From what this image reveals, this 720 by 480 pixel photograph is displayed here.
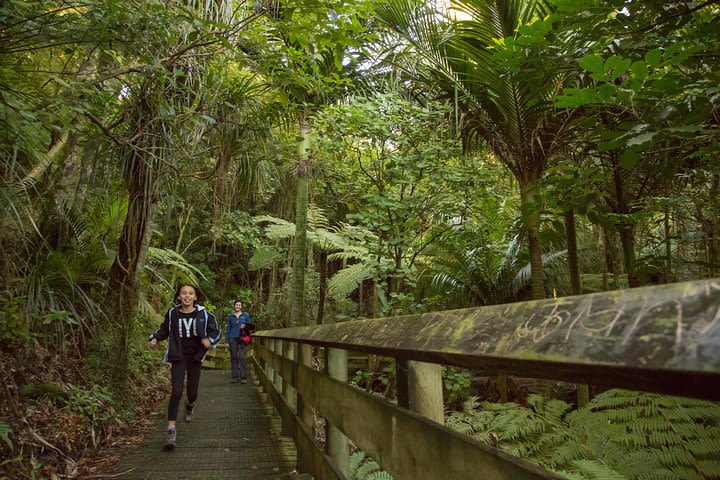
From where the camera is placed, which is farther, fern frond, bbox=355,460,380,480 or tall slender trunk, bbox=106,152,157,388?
tall slender trunk, bbox=106,152,157,388

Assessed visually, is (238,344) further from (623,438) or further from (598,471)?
(598,471)

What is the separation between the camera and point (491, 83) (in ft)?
18.4

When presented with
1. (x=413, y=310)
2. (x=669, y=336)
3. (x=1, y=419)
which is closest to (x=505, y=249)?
(x=413, y=310)

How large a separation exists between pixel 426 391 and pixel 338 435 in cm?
133

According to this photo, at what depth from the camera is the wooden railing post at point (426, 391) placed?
146 cm

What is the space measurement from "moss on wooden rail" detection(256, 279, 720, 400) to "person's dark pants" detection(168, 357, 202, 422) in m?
4.68

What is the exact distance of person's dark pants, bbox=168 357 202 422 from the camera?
5.00 meters

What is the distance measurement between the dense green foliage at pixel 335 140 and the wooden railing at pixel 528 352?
4.19 ft

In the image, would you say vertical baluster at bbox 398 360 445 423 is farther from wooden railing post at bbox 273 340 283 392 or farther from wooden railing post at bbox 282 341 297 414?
wooden railing post at bbox 273 340 283 392

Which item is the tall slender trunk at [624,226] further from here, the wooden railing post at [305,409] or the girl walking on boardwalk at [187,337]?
the girl walking on boardwalk at [187,337]

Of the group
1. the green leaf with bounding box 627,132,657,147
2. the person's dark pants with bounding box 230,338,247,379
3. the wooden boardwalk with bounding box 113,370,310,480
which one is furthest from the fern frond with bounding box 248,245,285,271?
the green leaf with bounding box 627,132,657,147

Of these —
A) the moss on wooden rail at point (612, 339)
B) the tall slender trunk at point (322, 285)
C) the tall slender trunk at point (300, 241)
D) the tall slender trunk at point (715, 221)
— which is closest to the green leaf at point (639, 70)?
the moss on wooden rail at point (612, 339)

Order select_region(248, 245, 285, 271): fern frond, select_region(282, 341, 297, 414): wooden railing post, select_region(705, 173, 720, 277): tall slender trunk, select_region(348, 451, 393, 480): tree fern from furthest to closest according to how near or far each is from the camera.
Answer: select_region(248, 245, 285, 271): fern frond
select_region(282, 341, 297, 414): wooden railing post
select_region(705, 173, 720, 277): tall slender trunk
select_region(348, 451, 393, 480): tree fern

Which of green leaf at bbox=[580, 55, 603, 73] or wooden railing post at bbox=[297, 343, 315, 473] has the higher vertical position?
green leaf at bbox=[580, 55, 603, 73]
